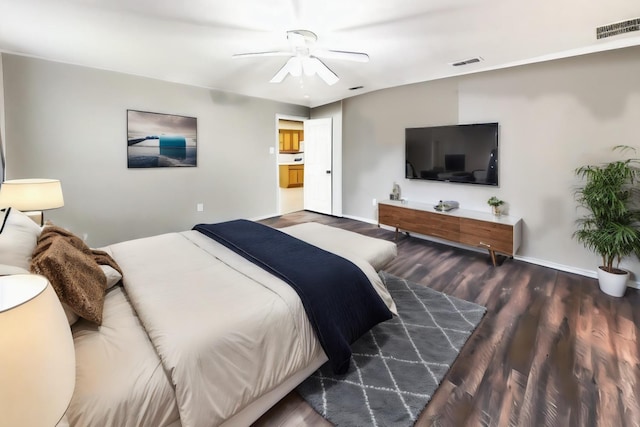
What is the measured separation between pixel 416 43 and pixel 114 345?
3.37m

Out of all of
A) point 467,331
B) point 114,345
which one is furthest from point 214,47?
point 467,331

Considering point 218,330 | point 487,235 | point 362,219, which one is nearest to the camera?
point 218,330

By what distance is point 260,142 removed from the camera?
5535 mm

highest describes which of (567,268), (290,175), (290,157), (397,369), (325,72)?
(325,72)

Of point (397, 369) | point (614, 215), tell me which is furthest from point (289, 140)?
point (397, 369)

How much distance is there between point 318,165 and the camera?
6.38 m

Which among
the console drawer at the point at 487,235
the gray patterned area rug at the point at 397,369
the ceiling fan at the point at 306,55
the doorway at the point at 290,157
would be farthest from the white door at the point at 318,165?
the gray patterned area rug at the point at 397,369

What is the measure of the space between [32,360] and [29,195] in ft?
8.06

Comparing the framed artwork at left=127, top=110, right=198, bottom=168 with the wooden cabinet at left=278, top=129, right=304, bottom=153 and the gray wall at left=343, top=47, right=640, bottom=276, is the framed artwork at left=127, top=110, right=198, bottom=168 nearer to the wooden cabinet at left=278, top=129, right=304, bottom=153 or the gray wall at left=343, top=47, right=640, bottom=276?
the gray wall at left=343, top=47, right=640, bottom=276

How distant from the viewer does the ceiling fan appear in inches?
108

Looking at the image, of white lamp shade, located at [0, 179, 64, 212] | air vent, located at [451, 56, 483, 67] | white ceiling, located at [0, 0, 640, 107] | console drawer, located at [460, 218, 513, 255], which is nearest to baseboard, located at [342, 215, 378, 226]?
console drawer, located at [460, 218, 513, 255]

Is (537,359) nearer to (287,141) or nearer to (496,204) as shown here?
(496,204)

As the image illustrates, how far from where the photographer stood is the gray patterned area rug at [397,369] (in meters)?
1.58

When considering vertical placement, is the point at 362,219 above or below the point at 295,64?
below
